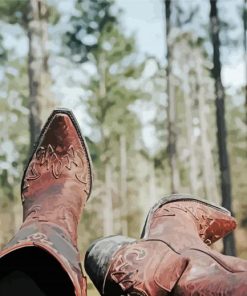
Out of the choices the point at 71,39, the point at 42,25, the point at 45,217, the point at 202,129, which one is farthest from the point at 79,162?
the point at 202,129

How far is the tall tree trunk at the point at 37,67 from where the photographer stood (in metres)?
8.63

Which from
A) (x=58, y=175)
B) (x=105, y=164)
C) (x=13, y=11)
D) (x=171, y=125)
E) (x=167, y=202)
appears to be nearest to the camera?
(x=167, y=202)

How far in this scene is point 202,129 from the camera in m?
28.1

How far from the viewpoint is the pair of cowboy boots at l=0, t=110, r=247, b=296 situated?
4.04 feet

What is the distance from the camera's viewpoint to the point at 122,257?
1.27m

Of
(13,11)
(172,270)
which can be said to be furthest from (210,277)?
(13,11)

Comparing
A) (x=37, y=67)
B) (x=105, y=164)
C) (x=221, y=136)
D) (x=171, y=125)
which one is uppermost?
(x=37, y=67)

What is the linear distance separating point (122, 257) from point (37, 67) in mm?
8101

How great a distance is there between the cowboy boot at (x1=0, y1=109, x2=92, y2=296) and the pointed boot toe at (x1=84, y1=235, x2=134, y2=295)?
29 millimetres

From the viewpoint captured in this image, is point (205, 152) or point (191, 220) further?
point (205, 152)

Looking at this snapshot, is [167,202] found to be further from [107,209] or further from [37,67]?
[107,209]

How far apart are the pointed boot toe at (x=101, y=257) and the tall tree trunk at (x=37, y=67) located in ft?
23.1

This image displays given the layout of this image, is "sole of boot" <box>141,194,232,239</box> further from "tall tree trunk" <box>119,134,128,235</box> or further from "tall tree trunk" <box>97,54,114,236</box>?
"tall tree trunk" <box>119,134,128,235</box>

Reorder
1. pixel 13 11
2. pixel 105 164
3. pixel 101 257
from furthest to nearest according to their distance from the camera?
pixel 105 164 → pixel 13 11 → pixel 101 257
